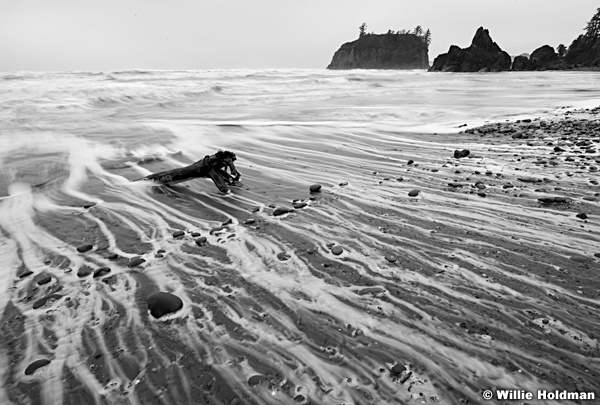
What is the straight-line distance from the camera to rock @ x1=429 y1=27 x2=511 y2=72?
7019 centimetres

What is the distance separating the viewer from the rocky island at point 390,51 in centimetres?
10781

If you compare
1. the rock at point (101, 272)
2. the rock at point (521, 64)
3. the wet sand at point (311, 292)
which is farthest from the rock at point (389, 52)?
the rock at point (101, 272)

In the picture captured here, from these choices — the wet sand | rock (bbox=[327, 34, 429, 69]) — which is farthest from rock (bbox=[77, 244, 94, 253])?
rock (bbox=[327, 34, 429, 69])

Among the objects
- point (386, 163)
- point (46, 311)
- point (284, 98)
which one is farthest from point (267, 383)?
point (284, 98)

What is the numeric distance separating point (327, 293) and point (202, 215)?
2272 millimetres

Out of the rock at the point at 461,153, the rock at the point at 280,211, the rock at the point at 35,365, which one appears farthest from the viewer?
the rock at the point at 461,153

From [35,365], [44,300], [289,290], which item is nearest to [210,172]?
[44,300]

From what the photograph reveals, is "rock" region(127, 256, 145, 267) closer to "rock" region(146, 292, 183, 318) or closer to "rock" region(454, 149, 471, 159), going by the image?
"rock" region(146, 292, 183, 318)

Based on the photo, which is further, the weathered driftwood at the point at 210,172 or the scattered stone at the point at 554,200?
the weathered driftwood at the point at 210,172

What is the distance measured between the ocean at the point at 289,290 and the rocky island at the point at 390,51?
113 metres

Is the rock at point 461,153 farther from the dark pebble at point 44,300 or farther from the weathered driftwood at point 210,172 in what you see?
Result: the dark pebble at point 44,300

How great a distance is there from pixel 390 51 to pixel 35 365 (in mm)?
120090

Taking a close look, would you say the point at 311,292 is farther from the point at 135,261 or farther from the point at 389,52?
the point at 389,52

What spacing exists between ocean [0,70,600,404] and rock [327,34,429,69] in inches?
4455
